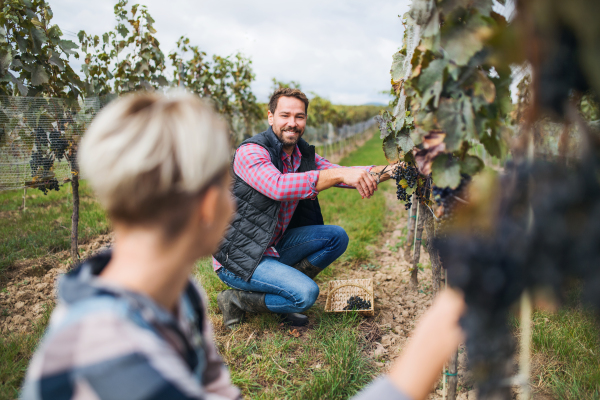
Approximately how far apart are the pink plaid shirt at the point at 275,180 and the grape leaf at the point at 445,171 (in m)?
1.11

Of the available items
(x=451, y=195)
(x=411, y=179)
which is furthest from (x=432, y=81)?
A: (x=411, y=179)

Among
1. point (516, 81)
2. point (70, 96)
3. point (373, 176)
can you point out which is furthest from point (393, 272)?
point (70, 96)

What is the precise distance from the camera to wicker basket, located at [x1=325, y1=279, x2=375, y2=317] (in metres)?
3.11

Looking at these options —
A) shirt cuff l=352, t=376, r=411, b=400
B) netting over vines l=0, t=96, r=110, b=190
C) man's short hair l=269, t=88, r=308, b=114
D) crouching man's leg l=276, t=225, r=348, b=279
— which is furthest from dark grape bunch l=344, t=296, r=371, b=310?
netting over vines l=0, t=96, r=110, b=190

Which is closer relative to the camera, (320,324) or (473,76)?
(473,76)

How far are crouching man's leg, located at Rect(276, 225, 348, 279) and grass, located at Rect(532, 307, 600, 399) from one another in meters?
1.53

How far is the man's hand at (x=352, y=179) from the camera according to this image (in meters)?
2.40

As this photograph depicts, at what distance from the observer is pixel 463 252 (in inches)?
30.4

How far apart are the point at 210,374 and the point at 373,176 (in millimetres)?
1691

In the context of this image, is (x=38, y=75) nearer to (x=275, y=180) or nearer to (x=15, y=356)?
(x=15, y=356)

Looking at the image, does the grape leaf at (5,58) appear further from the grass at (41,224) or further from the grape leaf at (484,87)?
the grape leaf at (484,87)

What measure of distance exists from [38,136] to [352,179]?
3616 mm

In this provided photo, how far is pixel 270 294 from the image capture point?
2.85 meters

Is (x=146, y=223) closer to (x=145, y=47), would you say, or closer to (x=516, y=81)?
(x=516, y=81)
